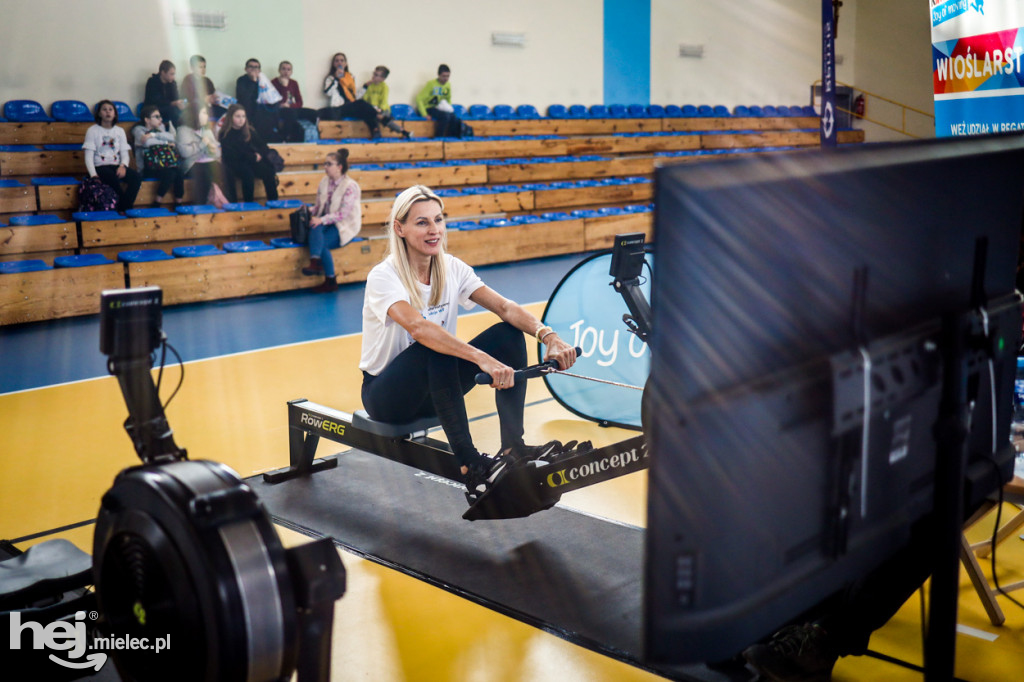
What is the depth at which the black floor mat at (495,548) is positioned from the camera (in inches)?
106

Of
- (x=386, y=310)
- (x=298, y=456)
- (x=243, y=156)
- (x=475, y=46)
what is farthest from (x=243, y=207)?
(x=386, y=310)

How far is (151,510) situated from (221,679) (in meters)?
0.34

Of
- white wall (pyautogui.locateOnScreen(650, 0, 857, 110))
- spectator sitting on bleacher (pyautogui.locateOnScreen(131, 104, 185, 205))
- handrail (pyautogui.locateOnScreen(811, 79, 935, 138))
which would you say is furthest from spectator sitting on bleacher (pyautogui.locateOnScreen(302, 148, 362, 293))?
handrail (pyautogui.locateOnScreen(811, 79, 935, 138))

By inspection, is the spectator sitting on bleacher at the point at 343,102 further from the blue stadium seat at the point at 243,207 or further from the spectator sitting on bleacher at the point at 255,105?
the blue stadium seat at the point at 243,207

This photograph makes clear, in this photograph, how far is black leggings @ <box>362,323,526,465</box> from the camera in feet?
10.5

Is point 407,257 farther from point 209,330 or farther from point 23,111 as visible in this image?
point 23,111

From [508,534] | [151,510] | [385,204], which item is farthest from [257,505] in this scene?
[385,204]

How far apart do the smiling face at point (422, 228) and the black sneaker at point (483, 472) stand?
838 millimetres

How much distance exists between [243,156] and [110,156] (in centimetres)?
131

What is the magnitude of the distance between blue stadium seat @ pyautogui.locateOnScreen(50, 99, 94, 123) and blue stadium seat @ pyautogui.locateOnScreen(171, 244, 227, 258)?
99.9 inches

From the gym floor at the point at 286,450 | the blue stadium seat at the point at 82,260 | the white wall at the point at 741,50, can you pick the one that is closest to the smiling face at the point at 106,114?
the blue stadium seat at the point at 82,260

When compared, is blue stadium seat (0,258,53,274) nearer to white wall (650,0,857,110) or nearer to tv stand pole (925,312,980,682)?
tv stand pole (925,312,980,682)

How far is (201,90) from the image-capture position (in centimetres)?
984

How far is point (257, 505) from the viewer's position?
1.71 m
